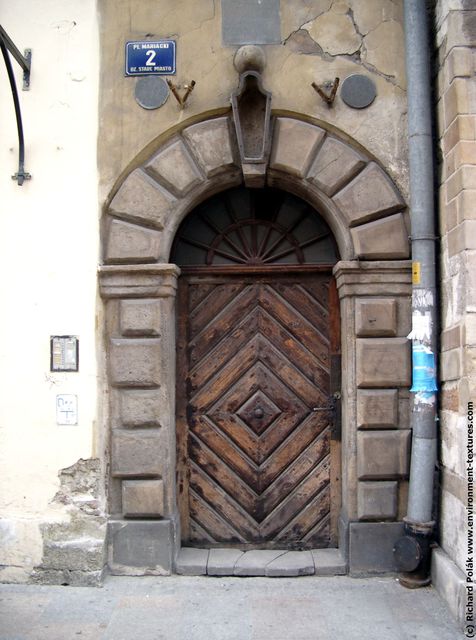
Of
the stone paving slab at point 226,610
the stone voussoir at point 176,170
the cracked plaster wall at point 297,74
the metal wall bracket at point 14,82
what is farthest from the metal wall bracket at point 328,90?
the stone paving slab at point 226,610

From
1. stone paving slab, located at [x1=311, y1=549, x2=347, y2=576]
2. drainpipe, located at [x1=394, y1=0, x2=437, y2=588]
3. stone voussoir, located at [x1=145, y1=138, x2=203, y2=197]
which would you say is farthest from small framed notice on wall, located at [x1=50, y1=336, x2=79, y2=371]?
drainpipe, located at [x1=394, y1=0, x2=437, y2=588]

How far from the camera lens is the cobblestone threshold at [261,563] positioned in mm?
4766

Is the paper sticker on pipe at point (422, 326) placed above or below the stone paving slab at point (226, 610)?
above

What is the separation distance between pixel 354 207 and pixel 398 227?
34cm

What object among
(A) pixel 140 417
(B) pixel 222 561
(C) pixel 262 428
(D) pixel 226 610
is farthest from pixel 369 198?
(D) pixel 226 610

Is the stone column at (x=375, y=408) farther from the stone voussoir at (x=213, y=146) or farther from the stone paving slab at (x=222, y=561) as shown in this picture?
Answer: the stone voussoir at (x=213, y=146)

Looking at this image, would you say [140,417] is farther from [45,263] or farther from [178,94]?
[178,94]

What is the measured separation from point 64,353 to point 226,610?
2.04 metres

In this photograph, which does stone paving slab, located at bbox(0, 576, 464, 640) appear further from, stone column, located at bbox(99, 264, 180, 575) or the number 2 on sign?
the number 2 on sign

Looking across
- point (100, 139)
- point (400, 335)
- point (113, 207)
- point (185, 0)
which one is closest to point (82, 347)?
point (113, 207)

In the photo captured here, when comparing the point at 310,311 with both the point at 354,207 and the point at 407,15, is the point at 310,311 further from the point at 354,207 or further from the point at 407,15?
the point at 407,15

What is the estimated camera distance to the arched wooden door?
5129 millimetres

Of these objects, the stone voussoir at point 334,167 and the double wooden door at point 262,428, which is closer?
the stone voussoir at point 334,167

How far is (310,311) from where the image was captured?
520 cm
